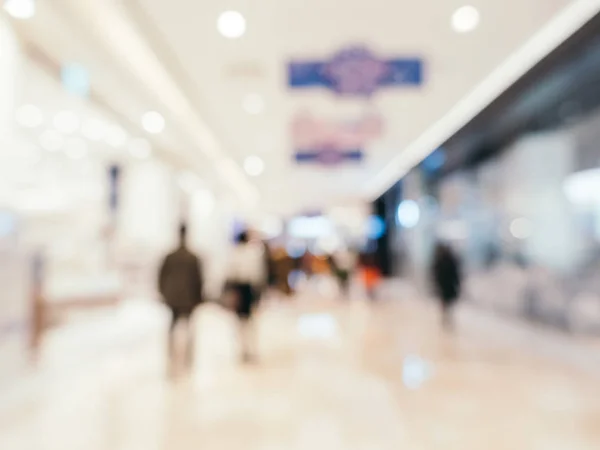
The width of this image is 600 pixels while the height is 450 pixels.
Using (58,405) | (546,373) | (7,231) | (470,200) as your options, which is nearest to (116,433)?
(58,405)

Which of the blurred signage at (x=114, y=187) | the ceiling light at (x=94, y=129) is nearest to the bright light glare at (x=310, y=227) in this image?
the blurred signage at (x=114, y=187)

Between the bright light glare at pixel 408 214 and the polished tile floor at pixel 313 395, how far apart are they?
10.1 m

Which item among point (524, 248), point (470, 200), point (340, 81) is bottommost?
point (524, 248)

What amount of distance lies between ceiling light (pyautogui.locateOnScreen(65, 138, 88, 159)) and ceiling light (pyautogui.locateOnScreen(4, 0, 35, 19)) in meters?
7.13

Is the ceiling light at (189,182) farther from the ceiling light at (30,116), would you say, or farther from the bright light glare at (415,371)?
the bright light glare at (415,371)

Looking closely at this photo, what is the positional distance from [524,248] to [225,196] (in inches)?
552

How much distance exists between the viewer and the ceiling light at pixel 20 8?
19.6 ft

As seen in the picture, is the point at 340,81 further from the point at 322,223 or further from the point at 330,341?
the point at 322,223

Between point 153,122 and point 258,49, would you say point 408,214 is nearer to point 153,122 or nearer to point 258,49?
point 153,122

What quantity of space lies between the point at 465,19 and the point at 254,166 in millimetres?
11623

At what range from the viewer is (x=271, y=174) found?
65.6 ft

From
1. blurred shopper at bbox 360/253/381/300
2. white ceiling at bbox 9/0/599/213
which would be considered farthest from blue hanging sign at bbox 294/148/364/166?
blurred shopper at bbox 360/253/381/300

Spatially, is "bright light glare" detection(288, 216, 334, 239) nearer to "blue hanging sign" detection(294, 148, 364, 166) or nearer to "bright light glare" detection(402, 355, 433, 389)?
"blue hanging sign" detection(294, 148, 364, 166)

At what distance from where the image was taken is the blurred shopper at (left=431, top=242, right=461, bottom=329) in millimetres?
10305
